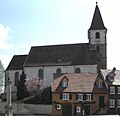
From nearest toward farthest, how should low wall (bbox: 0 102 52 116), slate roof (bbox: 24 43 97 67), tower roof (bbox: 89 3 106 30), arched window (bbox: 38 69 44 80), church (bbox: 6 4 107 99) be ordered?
low wall (bbox: 0 102 52 116) → church (bbox: 6 4 107 99) → slate roof (bbox: 24 43 97 67) → tower roof (bbox: 89 3 106 30) → arched window (bbox: 38 69 44 80)

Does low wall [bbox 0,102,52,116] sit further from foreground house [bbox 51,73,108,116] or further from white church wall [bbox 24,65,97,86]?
white church wall [bbox 24,65,97,86]

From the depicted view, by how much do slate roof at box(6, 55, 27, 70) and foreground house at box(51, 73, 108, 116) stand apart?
24.6 metres

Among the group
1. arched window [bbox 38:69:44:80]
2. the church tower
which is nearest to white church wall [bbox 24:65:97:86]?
arched window [bbox 38:69:44:80]

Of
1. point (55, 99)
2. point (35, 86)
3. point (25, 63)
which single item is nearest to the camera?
point (55, 99)

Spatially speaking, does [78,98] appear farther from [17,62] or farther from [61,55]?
[17,62]

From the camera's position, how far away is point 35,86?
78.8 m

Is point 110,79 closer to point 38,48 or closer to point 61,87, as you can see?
point 61,87

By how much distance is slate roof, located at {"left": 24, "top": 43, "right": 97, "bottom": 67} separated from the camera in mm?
79438

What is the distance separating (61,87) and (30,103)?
6162 mm

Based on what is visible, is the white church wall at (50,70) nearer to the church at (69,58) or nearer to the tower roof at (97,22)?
the church at (69,58)

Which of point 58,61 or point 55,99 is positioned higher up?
point 58,61

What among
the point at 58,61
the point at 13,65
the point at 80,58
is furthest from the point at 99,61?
the point at 13,65

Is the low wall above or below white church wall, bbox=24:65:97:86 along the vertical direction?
below

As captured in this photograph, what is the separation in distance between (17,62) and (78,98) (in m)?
30.0
